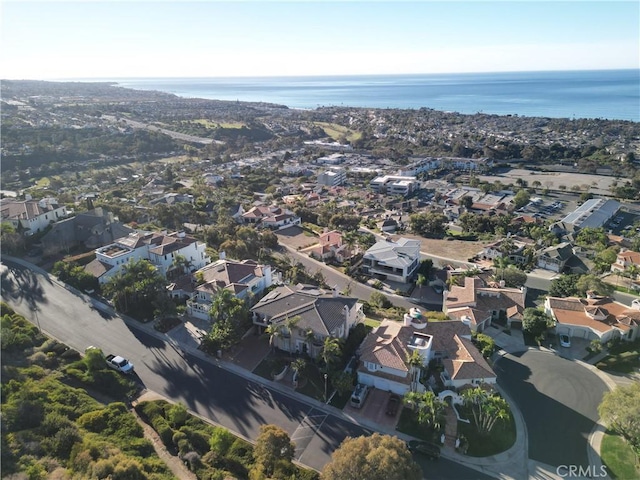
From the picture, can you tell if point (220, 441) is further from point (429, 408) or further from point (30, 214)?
point (30, 214)

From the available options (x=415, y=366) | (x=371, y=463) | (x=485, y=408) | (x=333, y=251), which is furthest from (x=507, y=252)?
(x=371, y=463)

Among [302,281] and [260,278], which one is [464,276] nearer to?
[302,281]

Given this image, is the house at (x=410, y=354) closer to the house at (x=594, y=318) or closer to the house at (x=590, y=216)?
the house at (x=594, y=318)

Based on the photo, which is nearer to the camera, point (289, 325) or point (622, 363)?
point (289, 325)

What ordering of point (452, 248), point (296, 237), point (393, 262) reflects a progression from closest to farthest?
point (393, 262) → point (452, 248) → point (296, 237)

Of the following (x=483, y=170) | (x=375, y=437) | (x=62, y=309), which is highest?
(x=375, y=437)

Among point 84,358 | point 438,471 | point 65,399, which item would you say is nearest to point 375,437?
point 438,471

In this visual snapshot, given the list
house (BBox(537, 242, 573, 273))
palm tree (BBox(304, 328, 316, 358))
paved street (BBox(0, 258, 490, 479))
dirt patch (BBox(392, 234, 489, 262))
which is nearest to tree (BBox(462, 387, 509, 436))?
paved street (BBox(0, 258, 490, 479))

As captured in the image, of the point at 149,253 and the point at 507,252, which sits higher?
the point at 149,253
